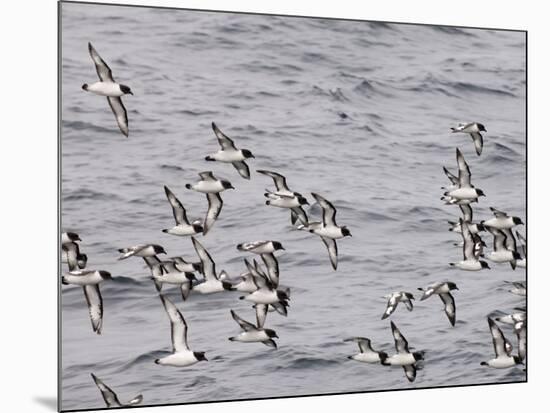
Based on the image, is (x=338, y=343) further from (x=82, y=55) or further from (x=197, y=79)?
(x=82, y=55)

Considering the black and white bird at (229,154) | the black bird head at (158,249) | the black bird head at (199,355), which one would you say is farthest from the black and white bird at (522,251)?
the black bird head at (158,249)

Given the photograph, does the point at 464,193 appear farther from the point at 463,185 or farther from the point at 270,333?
the point at 270,333

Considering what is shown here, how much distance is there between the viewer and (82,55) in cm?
595

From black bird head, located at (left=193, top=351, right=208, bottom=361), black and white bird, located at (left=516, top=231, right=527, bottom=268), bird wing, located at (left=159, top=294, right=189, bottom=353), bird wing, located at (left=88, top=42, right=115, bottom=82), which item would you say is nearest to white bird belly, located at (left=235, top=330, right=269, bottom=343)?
black bird head, located at (left=193, top=351, right=208, bottom=361)

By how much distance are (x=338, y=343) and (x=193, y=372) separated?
2.77ft

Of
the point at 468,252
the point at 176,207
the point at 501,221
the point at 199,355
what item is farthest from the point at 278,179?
the point at 501,221

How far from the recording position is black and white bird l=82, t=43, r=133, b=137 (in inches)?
234

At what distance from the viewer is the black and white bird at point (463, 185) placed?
22.1 ft

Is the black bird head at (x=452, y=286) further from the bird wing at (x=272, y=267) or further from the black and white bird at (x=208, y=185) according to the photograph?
the black and white bird at (x=208, y=185)

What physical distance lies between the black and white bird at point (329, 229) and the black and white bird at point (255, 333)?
1.63 feet

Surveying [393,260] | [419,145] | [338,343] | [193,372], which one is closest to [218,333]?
[193,372]

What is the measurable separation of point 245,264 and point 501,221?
5.34 feet

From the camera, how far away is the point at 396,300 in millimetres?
6543

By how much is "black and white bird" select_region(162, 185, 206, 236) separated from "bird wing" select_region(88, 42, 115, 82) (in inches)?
25.3
